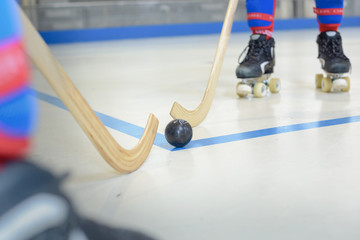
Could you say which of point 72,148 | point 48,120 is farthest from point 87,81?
point 72,148

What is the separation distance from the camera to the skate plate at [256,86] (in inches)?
74.2

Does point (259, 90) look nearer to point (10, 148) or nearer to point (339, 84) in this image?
point (339, 84)

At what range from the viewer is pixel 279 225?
2.32 ft

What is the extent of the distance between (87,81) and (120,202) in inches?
78.2

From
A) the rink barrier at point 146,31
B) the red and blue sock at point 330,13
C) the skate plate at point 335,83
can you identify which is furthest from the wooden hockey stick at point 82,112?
the rink barrier at point 146,31

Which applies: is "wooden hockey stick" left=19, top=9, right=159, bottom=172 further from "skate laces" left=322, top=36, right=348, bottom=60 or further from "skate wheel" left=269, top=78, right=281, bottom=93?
"skate laces" left=322, top=36, right=348, bottom=60

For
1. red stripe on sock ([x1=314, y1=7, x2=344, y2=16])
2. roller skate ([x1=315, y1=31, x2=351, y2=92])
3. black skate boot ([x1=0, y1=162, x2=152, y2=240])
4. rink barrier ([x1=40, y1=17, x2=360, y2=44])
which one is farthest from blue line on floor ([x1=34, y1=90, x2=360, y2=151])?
rink barrier ([x1=40, y1=17, x2=360, y2=44])

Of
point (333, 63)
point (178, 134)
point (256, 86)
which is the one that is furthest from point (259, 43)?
point (178, 134)

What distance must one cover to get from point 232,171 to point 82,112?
0.37 m

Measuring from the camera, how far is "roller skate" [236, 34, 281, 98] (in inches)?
73.1

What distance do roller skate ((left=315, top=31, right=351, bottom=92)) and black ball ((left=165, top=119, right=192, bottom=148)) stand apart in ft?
3.02

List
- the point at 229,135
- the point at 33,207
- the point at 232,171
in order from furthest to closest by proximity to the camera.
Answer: the point at 229,135 < the point at 232,171 < the point at 33,207

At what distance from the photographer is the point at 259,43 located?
193cm

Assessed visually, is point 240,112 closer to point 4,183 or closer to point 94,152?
A: point 94,152
